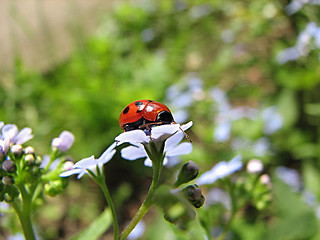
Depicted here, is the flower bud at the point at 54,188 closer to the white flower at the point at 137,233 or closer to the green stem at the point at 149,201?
the green stem at the point at 149,201

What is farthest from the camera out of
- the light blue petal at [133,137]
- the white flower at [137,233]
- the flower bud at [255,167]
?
the white flower at [137,233]

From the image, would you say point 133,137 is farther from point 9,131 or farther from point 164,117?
point 9,131

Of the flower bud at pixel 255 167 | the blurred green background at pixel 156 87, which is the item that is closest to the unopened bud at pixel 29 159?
the flower bud at pixel 255 167

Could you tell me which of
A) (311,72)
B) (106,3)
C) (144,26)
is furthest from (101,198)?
(106,3)

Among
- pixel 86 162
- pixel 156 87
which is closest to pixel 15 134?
pixel 86 162

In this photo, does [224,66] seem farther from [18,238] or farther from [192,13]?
[18,238]
